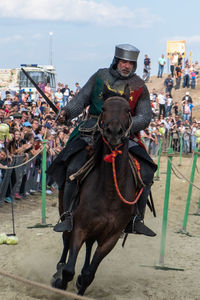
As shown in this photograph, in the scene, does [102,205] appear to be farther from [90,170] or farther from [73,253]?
[73,253]

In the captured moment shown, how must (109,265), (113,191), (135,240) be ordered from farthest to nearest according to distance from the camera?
(135,240)
(109,265)
(113,191)

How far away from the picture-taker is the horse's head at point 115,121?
198 inches

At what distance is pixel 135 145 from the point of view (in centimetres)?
633

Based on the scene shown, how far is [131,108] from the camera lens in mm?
6297

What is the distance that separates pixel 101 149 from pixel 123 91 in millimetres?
750

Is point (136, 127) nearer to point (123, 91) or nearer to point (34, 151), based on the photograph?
point (123, 91)

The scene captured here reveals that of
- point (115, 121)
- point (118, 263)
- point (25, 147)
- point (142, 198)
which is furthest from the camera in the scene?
point (25, 147)

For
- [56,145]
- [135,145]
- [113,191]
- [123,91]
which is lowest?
[56,145]

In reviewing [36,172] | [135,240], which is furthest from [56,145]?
[135,240]

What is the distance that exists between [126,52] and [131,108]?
681mm

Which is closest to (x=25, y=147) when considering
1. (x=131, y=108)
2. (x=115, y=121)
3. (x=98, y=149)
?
(x=131, y=108)

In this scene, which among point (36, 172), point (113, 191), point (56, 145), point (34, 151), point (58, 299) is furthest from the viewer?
point (56, 145)

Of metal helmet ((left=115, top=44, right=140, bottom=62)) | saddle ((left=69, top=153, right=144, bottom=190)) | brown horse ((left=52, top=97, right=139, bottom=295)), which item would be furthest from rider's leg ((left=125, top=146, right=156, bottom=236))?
metal helmet ((left=115, top=44, right=140, bottom=62))

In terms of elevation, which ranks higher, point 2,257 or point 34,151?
point 34,151
